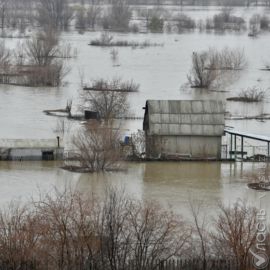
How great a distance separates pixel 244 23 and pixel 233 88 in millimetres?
26093

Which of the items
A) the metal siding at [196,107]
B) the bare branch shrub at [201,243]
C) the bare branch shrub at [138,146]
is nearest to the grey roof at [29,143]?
the bare branch shrub at [138,146]

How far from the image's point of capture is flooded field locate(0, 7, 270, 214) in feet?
40.1

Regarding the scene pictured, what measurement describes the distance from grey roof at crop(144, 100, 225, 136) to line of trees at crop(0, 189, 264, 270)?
539cm

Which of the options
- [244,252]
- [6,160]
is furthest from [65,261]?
[6,160]

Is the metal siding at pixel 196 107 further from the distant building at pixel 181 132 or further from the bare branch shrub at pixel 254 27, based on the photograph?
the bare branch shrub at pixel 254 27

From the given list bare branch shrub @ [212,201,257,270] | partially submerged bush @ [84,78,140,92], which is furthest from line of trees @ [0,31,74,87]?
bare branch shrub @ [212,201,257,270]

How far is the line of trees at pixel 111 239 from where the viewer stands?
26.9 feet

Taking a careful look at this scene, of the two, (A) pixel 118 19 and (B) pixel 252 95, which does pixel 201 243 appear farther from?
(A) pixel 118 19

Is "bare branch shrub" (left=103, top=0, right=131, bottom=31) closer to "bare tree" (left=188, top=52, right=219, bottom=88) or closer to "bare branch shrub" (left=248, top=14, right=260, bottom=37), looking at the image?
"bare branch shrub" (left=248, top=14, right=260, bottom=37)

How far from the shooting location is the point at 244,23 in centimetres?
4922

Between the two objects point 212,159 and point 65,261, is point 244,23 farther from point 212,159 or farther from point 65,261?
point 65,261

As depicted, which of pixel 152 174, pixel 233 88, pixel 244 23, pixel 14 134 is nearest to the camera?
pixel 152 174

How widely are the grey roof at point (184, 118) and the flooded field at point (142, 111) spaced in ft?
2.08

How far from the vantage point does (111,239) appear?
27.7ft
